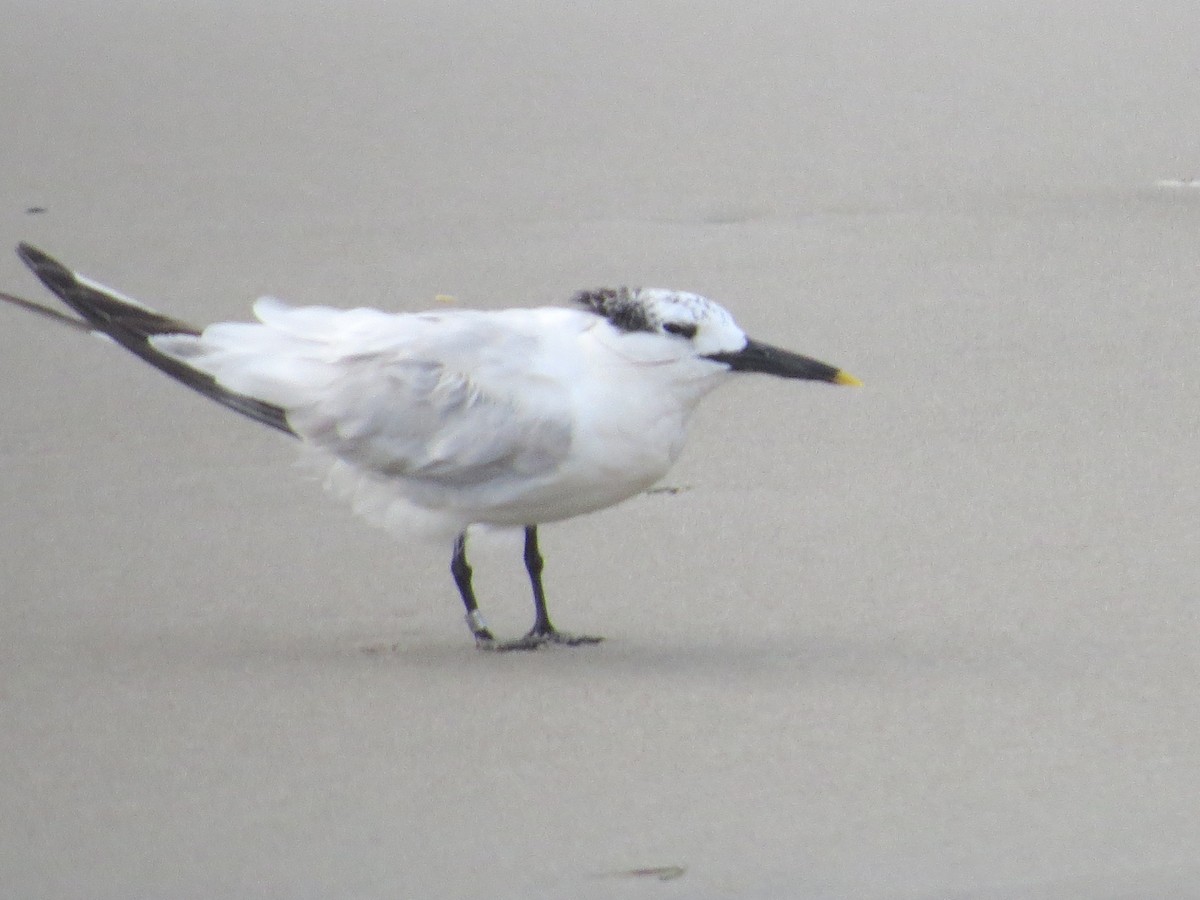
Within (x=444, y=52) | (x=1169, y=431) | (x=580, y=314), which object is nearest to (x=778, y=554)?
(x=580, y=314)

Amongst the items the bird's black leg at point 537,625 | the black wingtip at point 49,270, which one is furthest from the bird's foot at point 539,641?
the black wingtip at point 49,270

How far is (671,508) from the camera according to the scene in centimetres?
525

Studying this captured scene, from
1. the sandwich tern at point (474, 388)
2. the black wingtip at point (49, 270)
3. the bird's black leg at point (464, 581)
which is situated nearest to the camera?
the sandwich tern at point (474, 388)

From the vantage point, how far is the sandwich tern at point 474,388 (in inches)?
173

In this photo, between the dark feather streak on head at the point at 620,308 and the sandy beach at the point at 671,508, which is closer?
the sandy beach at the point at 671,508

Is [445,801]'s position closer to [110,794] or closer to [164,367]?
[110,794]

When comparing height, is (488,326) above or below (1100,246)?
above

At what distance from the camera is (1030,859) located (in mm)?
3250

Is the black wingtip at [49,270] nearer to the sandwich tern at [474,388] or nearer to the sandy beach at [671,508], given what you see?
the sandwich tern at [474,388]

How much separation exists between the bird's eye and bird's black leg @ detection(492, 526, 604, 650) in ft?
1.60

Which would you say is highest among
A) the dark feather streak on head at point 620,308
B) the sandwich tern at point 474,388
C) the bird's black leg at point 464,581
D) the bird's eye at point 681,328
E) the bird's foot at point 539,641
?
the dark feather streak on head at point 620,308

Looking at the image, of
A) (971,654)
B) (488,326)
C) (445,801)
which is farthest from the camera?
(488,326)

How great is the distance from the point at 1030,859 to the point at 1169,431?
250cm

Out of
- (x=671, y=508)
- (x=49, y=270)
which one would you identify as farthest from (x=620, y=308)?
(x=49, y=270)
